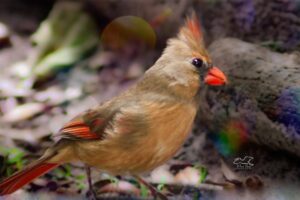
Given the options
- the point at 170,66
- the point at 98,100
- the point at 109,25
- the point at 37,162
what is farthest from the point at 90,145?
the point at 109,25

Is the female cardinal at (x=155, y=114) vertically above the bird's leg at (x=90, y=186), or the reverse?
the female cardinal at (x=155, y=114)

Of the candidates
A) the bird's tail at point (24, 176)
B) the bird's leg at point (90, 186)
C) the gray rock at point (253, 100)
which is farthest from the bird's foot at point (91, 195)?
the gray rock at point (253, 100)

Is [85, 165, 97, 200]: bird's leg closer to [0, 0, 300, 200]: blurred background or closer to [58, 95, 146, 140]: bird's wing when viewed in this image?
[0, 0, 300, 200]: blurred background

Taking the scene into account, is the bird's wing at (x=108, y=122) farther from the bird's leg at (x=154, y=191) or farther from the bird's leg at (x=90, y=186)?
the bird's leg at (x=154, y=191)

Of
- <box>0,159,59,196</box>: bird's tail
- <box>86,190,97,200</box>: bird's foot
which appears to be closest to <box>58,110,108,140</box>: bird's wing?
<box>0,159,59,196</box>: bird's tail

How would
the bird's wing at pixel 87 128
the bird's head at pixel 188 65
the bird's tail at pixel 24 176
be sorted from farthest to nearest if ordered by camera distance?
the bird's tail at pixel 24 176
the bird's wing at pixel 87 128
the bird's head at pixel 188 65

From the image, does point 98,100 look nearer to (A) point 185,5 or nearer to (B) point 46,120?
(B) point 46,120

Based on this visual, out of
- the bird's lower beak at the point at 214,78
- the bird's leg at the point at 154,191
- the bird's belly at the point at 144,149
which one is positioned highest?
the bird's lower beak at the point at 214,78
